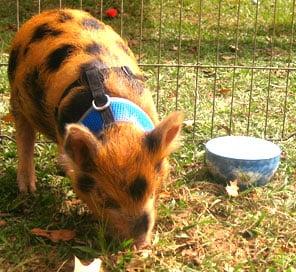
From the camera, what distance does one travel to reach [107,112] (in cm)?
301

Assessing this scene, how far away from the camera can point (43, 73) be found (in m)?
3.47

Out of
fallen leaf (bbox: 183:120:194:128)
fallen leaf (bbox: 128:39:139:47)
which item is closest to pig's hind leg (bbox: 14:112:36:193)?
fallen leaf (bbox: 183:120:194:128)

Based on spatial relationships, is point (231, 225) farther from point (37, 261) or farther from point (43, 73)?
point (43, 73)

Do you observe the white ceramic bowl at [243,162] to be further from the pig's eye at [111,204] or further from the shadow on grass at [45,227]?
the pig's eye at [111,204]

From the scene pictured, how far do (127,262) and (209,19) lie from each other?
533 centimetres

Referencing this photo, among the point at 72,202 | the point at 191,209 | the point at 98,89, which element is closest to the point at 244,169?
the point at 191,209

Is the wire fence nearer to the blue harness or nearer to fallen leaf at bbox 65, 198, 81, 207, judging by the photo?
fallen leaf at bbox 65, 198, 81, 207

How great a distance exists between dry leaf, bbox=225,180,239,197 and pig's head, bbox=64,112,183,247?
0.93m

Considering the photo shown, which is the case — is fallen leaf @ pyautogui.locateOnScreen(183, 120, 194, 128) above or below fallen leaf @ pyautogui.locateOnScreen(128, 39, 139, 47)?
below

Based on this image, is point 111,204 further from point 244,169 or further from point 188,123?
point 188,123

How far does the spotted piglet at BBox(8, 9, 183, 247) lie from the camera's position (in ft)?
9.57

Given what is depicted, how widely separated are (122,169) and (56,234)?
767 millimetres

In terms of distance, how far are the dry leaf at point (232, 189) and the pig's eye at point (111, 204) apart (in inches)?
44.5

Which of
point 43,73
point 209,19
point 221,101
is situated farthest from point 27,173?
point 209,19
